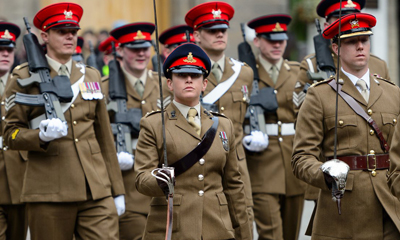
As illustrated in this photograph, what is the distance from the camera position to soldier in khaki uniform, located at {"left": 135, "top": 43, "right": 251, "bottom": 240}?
19.7 feet

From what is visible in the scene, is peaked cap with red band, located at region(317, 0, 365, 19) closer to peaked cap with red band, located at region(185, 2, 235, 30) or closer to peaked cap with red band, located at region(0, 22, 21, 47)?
peaked cap with red band, located at region(185, 2, 235, 30)

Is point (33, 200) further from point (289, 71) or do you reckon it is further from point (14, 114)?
point (289, 71)

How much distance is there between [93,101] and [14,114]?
0.63 m

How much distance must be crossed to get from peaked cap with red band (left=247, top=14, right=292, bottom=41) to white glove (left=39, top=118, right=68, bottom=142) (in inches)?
115

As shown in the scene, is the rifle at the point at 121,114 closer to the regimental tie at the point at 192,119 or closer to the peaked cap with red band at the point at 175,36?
the peaked cap with red band at the point at 175,36

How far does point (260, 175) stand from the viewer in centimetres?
868

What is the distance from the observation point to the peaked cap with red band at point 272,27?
9.12 metres

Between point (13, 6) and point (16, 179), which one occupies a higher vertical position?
point (13, 6)

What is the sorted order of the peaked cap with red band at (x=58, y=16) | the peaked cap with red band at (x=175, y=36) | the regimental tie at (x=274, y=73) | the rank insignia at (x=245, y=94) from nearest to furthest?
the peaked cap with red band at (x=58, y=16) < the rank insignia at (x=245, y=94) < the regimental tie at (x=274, y=73) < the peaked cap with red band at (x=175, y=36)

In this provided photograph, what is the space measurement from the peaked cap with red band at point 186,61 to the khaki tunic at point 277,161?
2.55 metres

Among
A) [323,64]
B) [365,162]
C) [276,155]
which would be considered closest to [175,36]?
[276,155]

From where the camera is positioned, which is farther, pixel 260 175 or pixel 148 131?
pixel 260 175

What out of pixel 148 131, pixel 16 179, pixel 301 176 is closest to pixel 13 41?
pixel 16 179

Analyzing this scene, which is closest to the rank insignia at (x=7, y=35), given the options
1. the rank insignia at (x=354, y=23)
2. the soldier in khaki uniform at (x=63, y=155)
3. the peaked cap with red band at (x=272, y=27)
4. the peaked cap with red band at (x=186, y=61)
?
the soldier in khaki uniform at (x=63, y=155)
